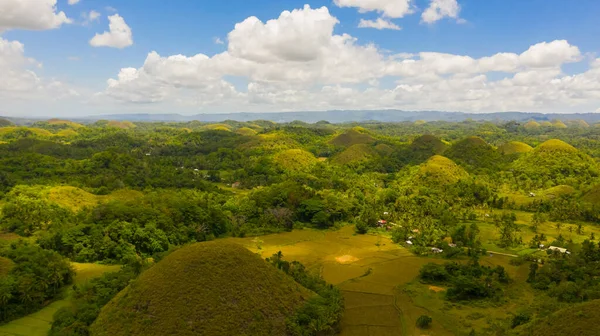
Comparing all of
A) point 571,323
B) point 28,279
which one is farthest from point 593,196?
point 28,279

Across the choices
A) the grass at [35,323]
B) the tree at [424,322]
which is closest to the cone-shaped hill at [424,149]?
the tree at [424,322]

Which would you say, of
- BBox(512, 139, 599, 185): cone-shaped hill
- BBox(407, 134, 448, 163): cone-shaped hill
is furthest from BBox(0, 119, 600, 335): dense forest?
BBox(407, 134, 448, 163): cone-shaped hill

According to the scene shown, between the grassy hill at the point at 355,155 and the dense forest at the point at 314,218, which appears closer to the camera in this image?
the dense forest at the point at 314,218

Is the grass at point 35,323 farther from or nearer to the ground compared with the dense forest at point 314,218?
nearer to the ground

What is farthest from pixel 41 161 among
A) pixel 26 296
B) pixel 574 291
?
pixel 574 291

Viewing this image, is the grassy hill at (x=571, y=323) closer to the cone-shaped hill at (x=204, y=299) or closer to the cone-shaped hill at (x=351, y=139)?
the cone-shaped hill at (x=204, y=299)

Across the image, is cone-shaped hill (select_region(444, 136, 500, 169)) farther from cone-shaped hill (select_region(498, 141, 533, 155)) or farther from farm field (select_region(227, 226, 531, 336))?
farm field (select_region(227, 226, 531, 336))

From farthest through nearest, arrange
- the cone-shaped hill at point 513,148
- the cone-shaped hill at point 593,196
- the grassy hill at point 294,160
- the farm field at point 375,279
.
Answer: the cone-shaped hill at point 513,148, the grassy hill at point 294,160, the cone-shaped hill at point 593,196, the farm field at point 375,279

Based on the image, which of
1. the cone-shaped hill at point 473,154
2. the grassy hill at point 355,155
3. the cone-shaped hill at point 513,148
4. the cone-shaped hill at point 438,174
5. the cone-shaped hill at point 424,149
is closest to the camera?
the cone-shaped hill at point 438,174
